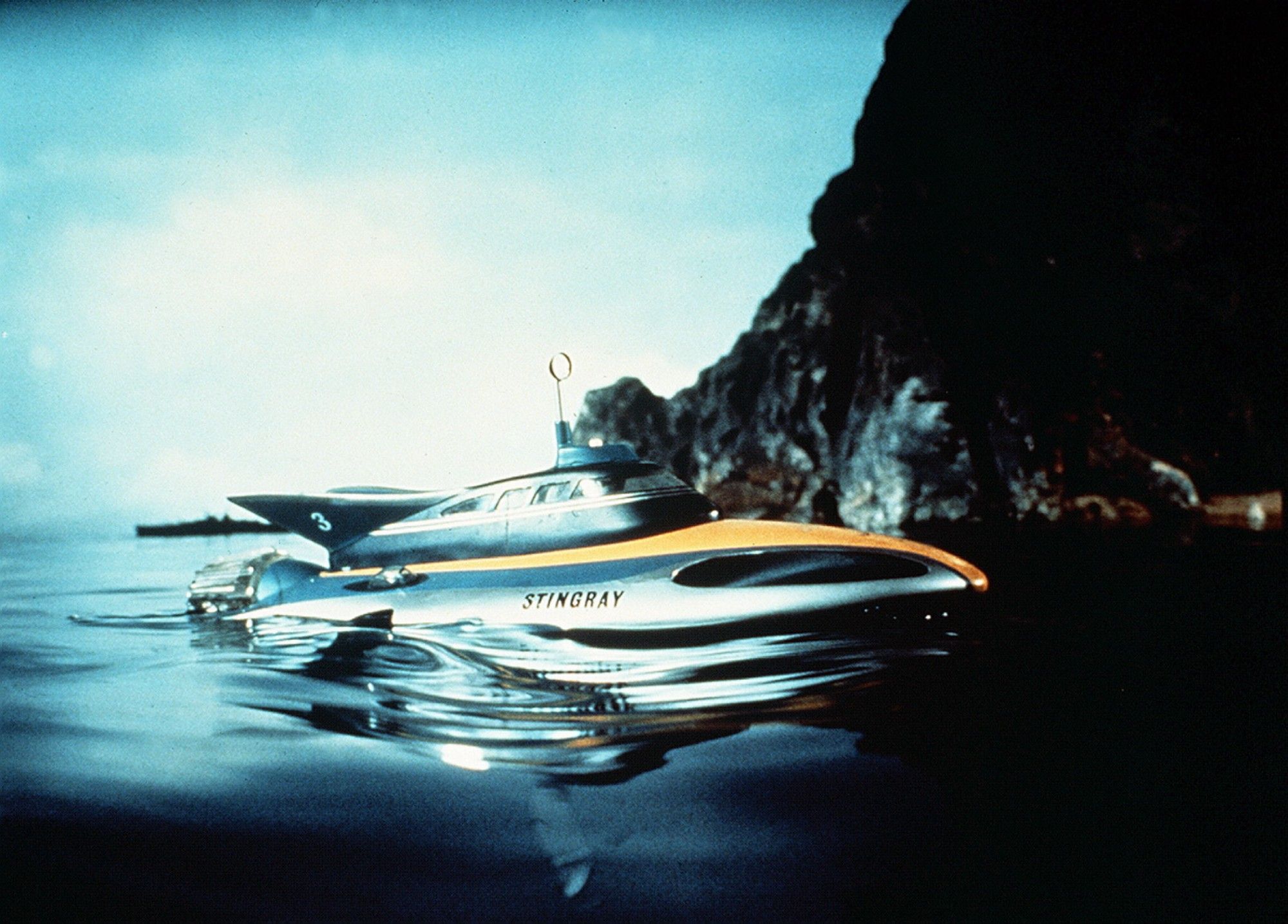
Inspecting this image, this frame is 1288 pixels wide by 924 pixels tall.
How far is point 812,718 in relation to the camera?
458 centimetres

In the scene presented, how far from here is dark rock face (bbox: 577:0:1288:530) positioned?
28.0 metres

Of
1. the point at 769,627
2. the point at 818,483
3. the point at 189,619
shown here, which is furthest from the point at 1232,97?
the point at 189,619

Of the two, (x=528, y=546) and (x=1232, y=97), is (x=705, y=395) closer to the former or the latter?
(x=1232, y=97)

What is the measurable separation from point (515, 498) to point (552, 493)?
0.60 m

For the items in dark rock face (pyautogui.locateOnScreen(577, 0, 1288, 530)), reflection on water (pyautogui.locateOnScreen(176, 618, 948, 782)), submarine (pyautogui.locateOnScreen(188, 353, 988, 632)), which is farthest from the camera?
dark rock face (pyautogui.locateOnScreen(577, 0, 1288, 530))

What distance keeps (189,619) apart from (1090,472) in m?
37.0

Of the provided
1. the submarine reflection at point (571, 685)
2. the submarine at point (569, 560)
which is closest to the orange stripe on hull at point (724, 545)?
the submarine at point (569, 560)

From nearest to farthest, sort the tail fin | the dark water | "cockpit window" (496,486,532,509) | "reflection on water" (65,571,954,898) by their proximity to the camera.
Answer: the dark water, "reflection on water" (65,571,954,898), "cockpit window" (496,486,532,509), the tail fin

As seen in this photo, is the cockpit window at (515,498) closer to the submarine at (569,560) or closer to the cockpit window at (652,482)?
the submarine at (569,560)

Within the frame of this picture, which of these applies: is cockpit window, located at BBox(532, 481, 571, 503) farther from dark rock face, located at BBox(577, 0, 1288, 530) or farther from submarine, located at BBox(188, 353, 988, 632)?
dark rock face, located at BBox(577, 0, 1288, 530)

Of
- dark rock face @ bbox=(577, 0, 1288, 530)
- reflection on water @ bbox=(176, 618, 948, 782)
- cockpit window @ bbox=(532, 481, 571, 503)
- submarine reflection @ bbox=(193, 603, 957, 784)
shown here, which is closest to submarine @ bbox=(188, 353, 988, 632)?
cockpit window @ bbox=(532, 481, 571, 503)

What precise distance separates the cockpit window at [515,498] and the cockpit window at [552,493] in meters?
0.13

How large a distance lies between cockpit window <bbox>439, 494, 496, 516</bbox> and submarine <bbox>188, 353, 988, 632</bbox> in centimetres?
2

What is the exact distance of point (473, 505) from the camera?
910 centimetres
